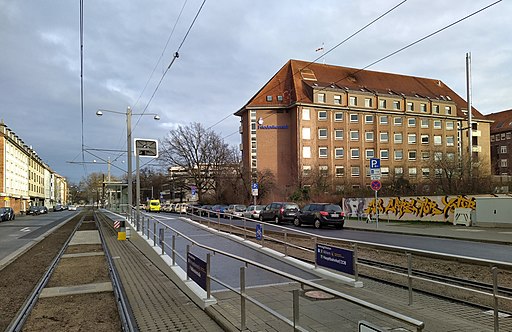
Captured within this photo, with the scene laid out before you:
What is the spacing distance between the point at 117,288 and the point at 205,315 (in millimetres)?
3321

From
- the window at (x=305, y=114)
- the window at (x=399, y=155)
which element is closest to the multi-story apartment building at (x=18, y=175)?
the window at (x=305, y=114)

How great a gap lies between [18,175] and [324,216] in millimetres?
64967

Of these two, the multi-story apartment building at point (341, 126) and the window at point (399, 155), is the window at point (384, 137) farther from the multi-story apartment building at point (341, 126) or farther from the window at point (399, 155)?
the window at point (399, 155)

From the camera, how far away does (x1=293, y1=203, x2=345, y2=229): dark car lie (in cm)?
2523

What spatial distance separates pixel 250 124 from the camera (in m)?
63.2

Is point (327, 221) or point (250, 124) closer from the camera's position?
point (327, 221)

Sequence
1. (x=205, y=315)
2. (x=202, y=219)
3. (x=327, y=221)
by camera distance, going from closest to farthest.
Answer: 1. (x=205, y=315)
2. (x=202, y=219)
3. (x=327, y=221)

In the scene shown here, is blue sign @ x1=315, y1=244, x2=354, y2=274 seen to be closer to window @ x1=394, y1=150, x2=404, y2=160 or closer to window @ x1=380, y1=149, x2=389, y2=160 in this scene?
window @ x1=380, y1=149, x2=389, y2=160

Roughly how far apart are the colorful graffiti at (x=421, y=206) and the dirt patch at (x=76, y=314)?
1777cm

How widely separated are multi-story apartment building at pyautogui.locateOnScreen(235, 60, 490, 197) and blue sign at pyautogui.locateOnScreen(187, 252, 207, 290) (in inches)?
1919

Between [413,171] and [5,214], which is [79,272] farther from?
[413,171]

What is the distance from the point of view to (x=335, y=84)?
64750 mm

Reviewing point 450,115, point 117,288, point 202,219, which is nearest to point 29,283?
point 117,288

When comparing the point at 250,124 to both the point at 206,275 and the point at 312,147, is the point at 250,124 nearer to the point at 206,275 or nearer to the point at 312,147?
the point at 312,147
